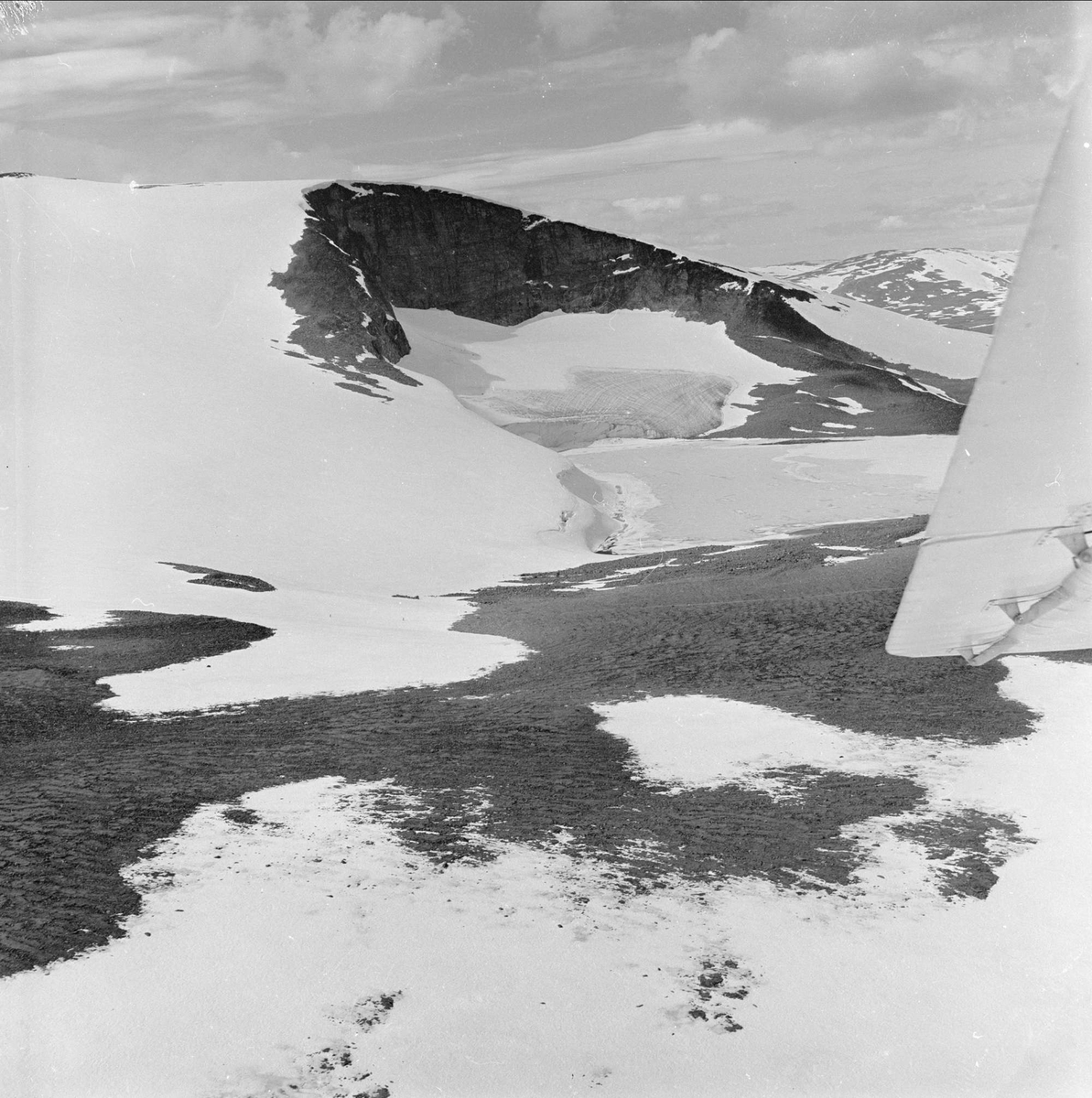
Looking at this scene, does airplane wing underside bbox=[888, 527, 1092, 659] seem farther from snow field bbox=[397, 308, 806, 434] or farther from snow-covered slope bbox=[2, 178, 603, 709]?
snow field bbox=[397, 308, 806, 434]

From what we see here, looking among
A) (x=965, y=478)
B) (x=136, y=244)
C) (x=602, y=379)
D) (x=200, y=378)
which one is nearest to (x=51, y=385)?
(x=200, y=378)

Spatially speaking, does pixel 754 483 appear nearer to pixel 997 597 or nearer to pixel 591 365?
pixel 591 365

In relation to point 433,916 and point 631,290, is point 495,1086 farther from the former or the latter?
point 631,290

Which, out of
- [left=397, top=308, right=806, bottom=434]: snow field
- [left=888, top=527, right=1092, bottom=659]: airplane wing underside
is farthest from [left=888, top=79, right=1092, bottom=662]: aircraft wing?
[left=397, top=308, right=806, bottom=434]: snow field

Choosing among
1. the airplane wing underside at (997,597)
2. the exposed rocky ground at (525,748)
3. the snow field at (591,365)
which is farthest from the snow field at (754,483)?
the airplane wing underside at (997,597)

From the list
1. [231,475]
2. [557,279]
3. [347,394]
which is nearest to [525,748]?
[231,475]

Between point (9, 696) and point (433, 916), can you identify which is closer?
point (433, 916)
